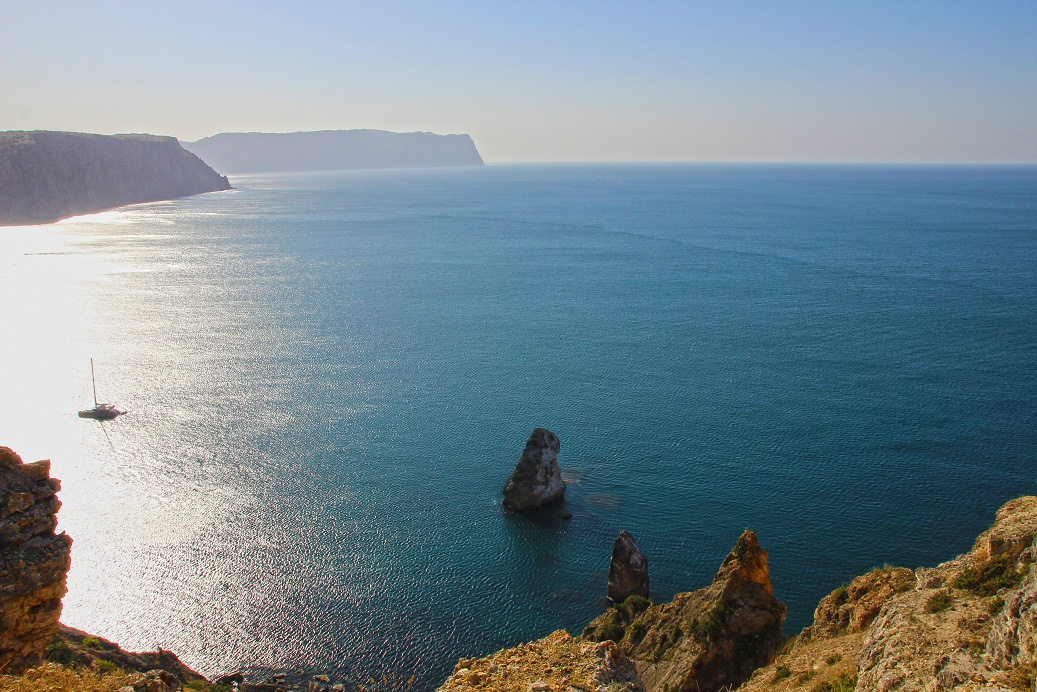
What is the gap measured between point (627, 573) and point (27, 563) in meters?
28.5

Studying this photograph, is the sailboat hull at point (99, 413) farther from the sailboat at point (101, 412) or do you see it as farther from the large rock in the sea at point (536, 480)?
the large rock in the sea at point (536, 480)

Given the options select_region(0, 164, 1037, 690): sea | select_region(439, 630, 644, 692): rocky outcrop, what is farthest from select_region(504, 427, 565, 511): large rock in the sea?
select_region(439, 630, 644, 692): rocky outcrop

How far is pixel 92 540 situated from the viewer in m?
47.5

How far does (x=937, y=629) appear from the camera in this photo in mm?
17984

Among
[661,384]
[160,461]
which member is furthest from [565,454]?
[160,461]

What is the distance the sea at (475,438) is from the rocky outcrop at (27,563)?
597 inches

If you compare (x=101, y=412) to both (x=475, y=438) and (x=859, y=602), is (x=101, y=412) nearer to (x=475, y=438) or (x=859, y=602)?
(x=475, y=438)

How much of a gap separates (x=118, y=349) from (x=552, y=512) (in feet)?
204

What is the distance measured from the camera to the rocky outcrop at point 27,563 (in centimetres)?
2242

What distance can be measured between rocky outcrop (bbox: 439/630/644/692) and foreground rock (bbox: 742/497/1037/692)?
4583 millimetres

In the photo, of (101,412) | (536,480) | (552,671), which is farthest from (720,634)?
(101,412)

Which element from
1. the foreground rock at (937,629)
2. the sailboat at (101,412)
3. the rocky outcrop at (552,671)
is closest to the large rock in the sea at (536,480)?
the foreground rock at (937,629)

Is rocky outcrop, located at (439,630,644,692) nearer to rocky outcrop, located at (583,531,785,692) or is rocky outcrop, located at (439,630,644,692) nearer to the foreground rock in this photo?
rocky outcrop, located at (583,531,785,692)

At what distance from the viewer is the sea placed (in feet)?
136
